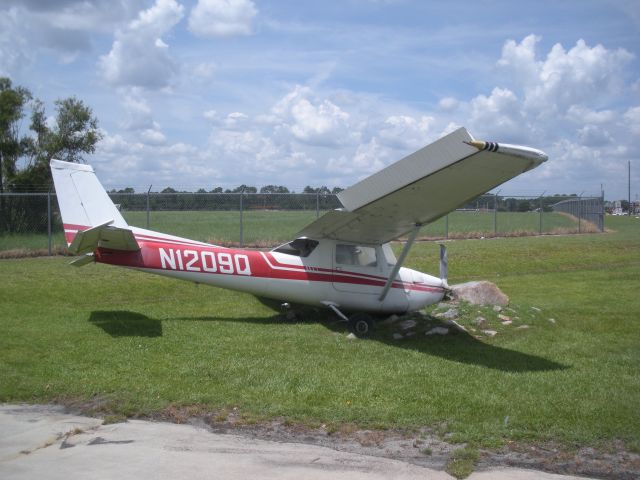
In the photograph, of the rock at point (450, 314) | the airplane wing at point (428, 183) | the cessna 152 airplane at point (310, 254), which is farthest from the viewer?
the rock at point (450, 314)

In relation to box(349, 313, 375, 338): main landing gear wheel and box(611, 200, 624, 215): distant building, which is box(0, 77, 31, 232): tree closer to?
box(349, 313, 375, 338): main landing gear wheel

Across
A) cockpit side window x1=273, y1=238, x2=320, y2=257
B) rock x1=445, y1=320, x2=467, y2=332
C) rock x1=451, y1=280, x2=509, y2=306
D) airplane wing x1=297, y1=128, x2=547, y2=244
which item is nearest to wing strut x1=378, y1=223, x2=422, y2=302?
airplane wing x1=297, y1=128, x2=547, y2=244

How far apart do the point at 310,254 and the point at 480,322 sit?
3.31m

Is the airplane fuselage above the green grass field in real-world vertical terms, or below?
below

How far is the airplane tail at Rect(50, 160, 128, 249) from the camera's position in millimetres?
10906

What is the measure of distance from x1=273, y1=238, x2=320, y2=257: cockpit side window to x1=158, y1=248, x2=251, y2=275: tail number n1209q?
80 cm

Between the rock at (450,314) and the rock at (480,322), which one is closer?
the rock at (480,322)

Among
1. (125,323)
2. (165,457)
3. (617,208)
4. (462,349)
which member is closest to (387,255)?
(462,349)

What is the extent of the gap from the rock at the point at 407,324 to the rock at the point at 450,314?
610mm

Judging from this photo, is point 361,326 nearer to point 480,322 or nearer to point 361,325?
point 361,325

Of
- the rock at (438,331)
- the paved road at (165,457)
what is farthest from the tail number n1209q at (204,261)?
the paved road at (165,457)

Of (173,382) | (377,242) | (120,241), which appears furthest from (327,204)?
(173,382)

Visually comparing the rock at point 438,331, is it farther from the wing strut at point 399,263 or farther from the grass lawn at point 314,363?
the wing strut at point 399,263

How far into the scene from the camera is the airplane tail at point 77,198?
35.8 feet
